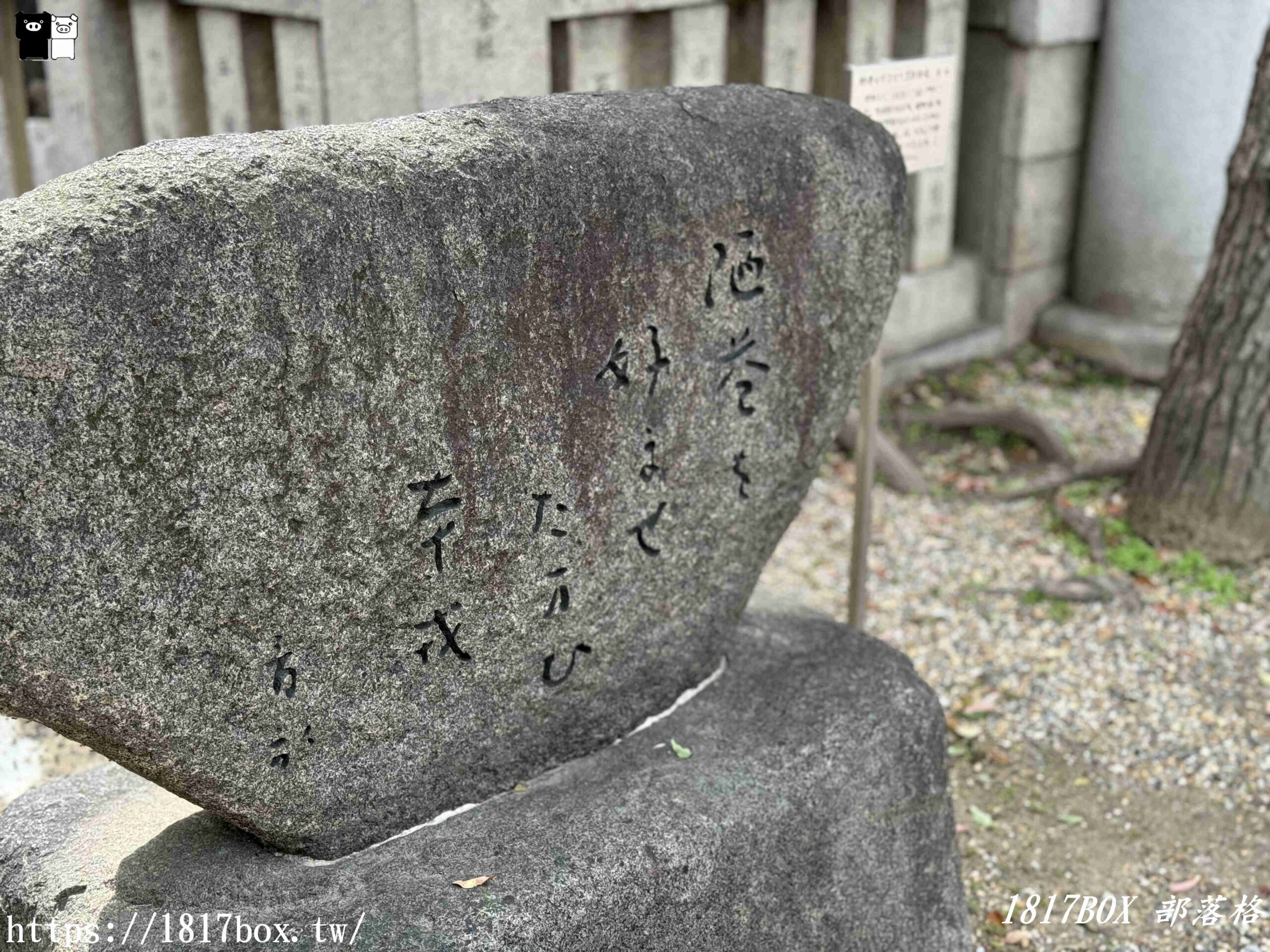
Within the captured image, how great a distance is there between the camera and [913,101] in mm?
3801

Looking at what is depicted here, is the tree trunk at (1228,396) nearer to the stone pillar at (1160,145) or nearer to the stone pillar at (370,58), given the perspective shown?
the stone pillar at (1160,145)

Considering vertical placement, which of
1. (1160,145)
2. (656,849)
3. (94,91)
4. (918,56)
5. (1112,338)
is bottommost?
(1112,338)

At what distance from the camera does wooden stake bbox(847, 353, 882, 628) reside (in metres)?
4.05

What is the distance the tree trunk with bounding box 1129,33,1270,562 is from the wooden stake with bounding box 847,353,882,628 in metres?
1.67

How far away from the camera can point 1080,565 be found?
16.7 ft

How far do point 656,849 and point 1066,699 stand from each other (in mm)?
2339

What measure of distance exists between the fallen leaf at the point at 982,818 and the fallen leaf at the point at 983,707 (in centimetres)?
49

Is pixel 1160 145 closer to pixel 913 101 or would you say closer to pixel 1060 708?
pixel 913 101

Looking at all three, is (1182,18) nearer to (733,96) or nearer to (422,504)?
(733,96)

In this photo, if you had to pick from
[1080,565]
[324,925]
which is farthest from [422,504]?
[1080,565]

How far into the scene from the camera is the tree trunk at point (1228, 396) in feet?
15.6

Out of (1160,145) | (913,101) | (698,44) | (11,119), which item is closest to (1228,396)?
(913,101)

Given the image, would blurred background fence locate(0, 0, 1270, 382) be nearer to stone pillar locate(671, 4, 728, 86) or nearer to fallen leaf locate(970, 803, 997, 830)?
stone pillar locate(671, 4, 728, 86)

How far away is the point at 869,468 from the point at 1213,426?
174cm
